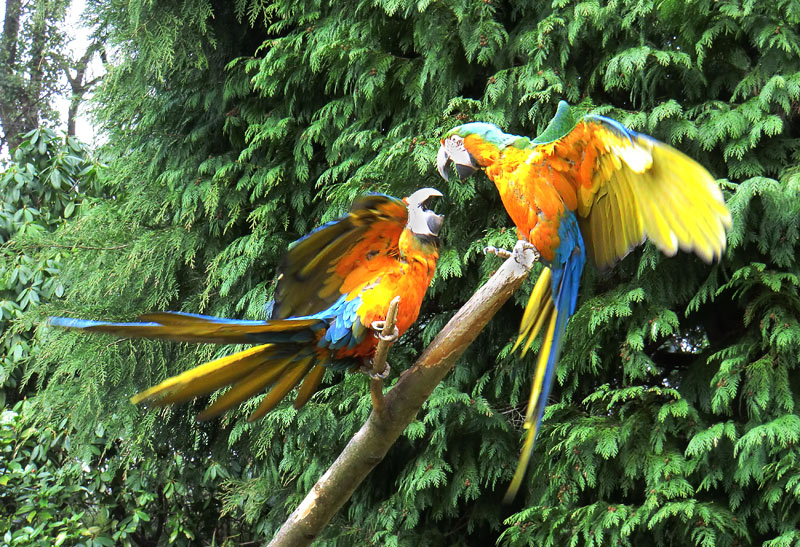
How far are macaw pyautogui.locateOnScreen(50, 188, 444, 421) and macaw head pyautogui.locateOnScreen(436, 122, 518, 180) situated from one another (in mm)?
106

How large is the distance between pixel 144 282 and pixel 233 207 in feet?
1.53

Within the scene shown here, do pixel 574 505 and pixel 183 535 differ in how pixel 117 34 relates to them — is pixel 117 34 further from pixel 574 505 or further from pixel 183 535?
pixel 574 505

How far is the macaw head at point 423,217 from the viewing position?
1505 mm

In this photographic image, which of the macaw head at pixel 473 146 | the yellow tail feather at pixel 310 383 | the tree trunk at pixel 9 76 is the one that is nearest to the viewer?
the macaw head at pixel 473 146

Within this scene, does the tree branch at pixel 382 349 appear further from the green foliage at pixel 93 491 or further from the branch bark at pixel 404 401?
the green foliage at pixel 93 491

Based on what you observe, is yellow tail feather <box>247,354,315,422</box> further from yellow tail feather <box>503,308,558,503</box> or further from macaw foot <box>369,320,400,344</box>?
yellow tail feather <box>503,308,558,503</box>

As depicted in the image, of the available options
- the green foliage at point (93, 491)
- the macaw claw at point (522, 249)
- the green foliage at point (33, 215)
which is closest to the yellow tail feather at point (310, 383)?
the macaw claw at point (522, 249)

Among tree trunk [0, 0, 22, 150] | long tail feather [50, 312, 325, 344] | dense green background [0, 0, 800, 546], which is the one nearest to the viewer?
long tail feather [50, 312, 325, 344]

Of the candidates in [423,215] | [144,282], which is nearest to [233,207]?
[144,282]

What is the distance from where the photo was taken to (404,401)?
150 cm

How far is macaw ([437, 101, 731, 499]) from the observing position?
4.45 ft

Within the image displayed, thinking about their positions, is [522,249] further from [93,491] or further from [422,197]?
[93,491]

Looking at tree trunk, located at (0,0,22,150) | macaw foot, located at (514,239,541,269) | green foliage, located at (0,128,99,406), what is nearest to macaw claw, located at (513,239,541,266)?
macaw foot, located at (514,239,541,269)

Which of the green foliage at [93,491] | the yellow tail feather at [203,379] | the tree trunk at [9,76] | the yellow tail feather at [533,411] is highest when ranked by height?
the tree trunk at [9,76]
